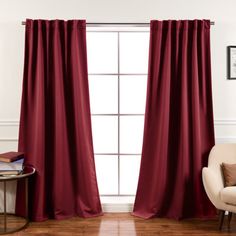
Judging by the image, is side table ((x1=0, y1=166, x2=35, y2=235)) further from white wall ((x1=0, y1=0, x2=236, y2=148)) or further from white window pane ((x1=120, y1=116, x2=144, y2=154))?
white window pane ((x1=120, y1=116, x2=144, y2=154))

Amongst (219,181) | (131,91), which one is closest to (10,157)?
(131,91)

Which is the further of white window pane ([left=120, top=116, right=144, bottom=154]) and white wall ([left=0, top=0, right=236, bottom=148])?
white window pane ([left=120, top=116, right=144, bottom=154])

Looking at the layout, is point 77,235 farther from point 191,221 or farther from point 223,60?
point 223,60

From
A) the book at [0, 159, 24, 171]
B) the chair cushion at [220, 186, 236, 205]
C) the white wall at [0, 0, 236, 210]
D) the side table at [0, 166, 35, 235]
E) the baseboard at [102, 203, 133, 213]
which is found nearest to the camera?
the chair cushion at [220, 186, 236, 205]

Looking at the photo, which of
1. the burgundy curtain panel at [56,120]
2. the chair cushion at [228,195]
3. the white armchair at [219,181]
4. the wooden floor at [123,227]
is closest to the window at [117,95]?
the burgundy curtain panel at [56,120]

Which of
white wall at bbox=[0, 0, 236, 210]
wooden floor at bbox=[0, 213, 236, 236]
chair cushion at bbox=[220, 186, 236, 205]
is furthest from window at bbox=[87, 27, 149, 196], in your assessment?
chair cushion at bbox=[220, 186, 236, 205]

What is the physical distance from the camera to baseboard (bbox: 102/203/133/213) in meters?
4.51

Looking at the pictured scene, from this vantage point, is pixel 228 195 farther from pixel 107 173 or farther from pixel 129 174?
pixel 107 173

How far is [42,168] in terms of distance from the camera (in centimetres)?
425

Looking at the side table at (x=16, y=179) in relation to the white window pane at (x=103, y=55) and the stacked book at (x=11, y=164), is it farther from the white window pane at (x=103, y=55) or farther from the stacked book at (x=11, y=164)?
the white window pane at (x=103, y=55)

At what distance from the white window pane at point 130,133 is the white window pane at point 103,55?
587 millimetres

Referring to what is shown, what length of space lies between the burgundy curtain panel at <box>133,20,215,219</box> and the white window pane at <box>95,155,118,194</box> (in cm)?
54

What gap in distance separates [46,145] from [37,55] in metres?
0.91

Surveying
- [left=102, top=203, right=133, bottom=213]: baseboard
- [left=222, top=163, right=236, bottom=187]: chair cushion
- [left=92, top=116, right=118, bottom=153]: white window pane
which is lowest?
[left=102, top=203, right=133, bottom=213]: baseboard
